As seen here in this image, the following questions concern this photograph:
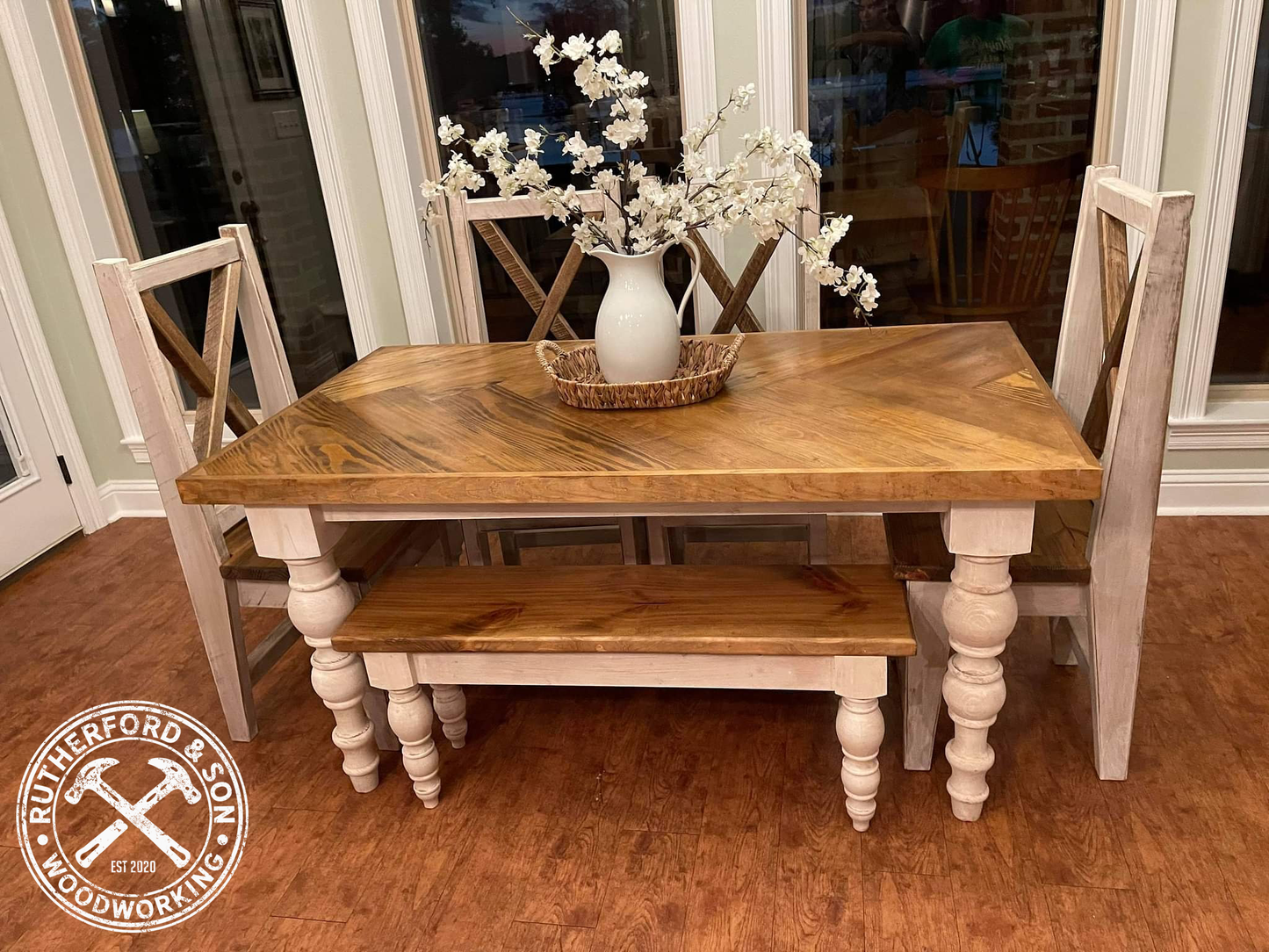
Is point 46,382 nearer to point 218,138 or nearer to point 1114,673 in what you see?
point 218,138

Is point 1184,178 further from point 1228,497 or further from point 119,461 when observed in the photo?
point 119,461

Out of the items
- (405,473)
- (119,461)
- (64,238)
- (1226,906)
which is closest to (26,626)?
(119,461)

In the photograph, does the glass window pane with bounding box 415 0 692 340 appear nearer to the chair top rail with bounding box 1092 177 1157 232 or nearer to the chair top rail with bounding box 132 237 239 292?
the chair top rail with bounding box 132 237 239 292

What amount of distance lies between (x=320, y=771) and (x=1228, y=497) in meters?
2.49

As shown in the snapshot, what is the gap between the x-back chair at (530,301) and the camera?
7.57 ft

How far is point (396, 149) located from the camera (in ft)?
8.63

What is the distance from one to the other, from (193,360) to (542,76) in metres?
1.35

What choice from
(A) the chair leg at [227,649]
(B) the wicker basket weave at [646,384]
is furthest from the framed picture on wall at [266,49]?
(A) the chair leg at [227,649]

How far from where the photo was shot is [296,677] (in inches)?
90.1

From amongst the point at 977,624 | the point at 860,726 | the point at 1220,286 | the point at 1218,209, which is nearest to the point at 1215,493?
the point at 1220,286

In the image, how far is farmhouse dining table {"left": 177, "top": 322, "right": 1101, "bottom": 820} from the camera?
1.40 m

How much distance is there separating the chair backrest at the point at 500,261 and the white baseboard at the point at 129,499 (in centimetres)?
157

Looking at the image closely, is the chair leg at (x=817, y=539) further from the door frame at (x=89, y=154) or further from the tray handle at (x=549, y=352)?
the door frame at (x=89, y=154)

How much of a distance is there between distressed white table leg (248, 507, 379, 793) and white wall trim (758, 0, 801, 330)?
1470mm
